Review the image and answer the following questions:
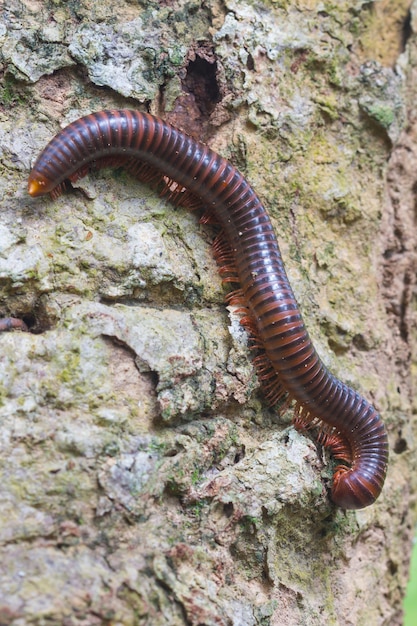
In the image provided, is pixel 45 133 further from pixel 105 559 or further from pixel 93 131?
pixel 105 559

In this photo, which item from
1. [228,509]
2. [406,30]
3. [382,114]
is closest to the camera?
[228,509]

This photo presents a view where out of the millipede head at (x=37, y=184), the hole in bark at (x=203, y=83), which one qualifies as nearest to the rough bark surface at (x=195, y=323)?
the hole in bark at (x=203, y=83)

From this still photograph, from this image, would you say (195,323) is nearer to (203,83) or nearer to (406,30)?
(203,83)

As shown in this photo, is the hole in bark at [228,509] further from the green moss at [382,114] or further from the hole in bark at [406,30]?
the hole in bark at [406,30]

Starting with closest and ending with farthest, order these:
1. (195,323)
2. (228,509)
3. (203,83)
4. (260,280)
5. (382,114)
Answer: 1. (228,509)
2. (195,323)
3. (260,280)
4. (203,83)
5. (382,114)

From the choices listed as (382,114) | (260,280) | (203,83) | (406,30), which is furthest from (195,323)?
(406,30)
